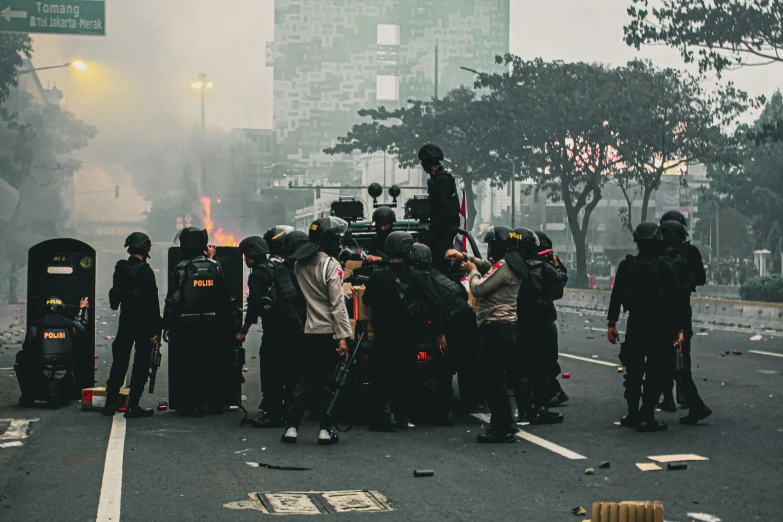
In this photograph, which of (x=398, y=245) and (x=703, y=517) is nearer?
(x=703, y=517)

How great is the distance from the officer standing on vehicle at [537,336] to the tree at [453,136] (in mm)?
40502

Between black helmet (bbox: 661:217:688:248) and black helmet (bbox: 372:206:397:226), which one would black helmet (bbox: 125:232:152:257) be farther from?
black helmet (bbox: 661:217:688:248)

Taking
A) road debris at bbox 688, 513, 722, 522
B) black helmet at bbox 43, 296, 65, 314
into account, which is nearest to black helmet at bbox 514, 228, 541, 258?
road debris at bbox 688, 513, 722, 522

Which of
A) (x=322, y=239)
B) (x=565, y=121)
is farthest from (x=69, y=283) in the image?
(x=565, y=121)

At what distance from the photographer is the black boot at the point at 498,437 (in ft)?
29.2

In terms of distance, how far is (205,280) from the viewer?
10375 mm

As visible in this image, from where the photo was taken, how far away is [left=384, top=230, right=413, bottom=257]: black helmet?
373 inches

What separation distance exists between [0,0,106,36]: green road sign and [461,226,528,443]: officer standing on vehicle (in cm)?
1575

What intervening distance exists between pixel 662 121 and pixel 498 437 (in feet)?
123

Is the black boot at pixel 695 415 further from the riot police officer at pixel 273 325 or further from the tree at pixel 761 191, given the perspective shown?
the tree at pixel 761 191

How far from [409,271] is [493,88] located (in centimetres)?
4147

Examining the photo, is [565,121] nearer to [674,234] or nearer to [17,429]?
[674,234]

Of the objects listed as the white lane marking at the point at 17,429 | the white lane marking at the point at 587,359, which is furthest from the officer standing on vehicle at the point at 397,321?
the white lane marking at the point at 587,359

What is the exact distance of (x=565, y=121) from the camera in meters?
45.1
